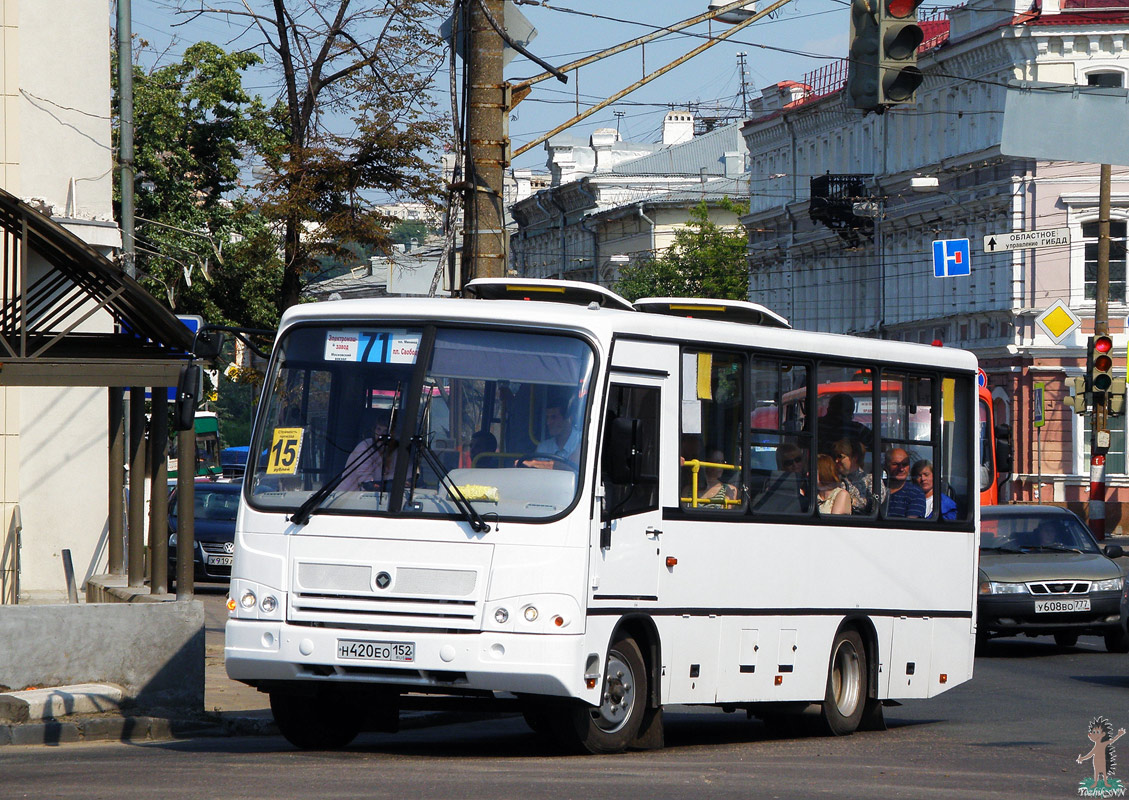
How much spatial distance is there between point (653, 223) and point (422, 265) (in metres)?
56.8

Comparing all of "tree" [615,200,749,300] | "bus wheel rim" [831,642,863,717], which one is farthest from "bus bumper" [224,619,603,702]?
"tree" [615,200,749,300]

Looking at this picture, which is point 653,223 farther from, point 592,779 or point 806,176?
point 592,779

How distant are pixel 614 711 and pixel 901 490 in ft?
12.3

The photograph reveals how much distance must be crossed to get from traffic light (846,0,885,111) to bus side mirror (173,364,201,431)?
4726mm

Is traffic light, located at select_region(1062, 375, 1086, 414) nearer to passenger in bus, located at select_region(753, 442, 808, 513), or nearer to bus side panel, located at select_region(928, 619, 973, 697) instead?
bus side panel, located at select_region(928, 619, 973, 697)

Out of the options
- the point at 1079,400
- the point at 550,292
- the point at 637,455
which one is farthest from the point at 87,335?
the point at 1079,400

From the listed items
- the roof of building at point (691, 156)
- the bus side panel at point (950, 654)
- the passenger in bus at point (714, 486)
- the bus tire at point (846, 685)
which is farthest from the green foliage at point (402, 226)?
the roof of building at point (691, 156)

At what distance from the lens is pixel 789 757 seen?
1181 cm

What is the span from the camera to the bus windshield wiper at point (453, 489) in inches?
421

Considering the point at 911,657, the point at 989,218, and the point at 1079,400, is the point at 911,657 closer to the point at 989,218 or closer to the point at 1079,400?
the point at 1079,400

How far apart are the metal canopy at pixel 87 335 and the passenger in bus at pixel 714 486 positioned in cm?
480

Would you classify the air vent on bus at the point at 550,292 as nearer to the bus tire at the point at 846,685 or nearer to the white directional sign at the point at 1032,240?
the bus tire at the point at 846,685

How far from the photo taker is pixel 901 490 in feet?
46.6

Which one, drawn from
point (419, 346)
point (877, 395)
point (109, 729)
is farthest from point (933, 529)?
point (109, 729)
